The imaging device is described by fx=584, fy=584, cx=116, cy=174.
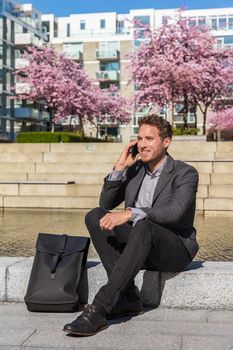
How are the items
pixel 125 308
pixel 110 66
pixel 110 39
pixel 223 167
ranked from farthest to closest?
1. pixel 110 39
2. pixel 110 66
3. pixel 223 167
4. pixel 125 308

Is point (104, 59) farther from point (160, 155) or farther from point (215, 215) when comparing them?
point (160, 155)

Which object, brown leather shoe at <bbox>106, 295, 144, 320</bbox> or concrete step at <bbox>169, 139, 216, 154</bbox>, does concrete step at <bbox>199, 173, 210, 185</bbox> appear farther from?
brown leather shoe at <bbox>106, 295, 144, 320</bbox>

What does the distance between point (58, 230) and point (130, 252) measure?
4.99 meters

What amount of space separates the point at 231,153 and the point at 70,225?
8.92m

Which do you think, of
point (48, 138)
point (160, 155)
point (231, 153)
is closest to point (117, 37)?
point (48, 138)

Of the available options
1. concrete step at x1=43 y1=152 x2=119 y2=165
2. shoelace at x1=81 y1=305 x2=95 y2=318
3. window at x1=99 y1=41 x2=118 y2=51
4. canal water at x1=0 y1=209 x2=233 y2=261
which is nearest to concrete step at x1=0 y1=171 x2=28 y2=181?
concrete step at x1=43 y1=152 x2=119 y2=165

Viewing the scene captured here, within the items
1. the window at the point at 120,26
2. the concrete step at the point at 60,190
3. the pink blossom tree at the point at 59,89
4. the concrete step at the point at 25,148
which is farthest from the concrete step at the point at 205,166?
the window at the point at 120,26

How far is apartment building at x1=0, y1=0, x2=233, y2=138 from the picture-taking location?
2645 inches

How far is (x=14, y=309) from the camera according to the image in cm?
436

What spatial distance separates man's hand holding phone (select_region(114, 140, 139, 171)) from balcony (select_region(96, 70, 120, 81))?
6672 cm

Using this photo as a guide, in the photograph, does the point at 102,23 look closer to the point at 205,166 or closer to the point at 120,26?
the point at 120,26

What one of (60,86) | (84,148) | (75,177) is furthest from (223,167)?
(60,86)

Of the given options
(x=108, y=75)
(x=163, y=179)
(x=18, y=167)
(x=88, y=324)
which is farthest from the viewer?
(x=108, y=75)

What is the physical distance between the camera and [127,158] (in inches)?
172
